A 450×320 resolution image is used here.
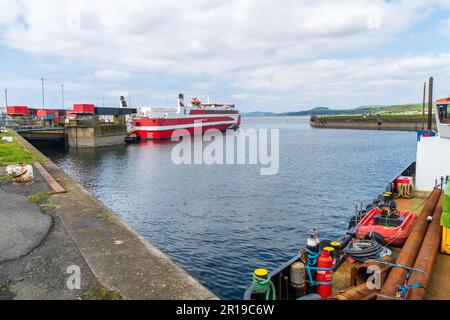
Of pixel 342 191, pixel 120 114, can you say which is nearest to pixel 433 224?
pixel 342 191

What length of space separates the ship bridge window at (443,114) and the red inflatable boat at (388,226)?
5429mm

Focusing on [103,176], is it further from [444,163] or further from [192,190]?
[444,163]

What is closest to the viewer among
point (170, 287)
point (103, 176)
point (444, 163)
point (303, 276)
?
point (170, 287)

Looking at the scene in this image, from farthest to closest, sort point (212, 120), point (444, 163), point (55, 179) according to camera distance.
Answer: point (212, 120) → point (55, 179) → point (444, 163)

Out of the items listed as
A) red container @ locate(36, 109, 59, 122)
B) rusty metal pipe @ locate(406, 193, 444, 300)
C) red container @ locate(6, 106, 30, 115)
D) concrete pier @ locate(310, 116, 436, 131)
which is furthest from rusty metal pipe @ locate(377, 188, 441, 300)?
concrete pier @ locate(310, 116, 436, 131)

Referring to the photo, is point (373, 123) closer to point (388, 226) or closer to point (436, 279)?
point (388, 226)

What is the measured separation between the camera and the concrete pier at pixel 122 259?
6.59 m

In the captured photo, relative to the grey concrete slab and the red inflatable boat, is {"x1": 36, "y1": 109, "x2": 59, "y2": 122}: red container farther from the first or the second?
the red inflatable boat

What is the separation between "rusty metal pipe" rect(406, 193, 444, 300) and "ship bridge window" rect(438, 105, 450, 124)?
18.6 feet

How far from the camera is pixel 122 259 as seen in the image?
26.6ft

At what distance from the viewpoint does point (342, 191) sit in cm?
2528

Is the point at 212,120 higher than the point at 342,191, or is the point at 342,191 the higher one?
the point at 212,120

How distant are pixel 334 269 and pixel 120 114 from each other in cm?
6715

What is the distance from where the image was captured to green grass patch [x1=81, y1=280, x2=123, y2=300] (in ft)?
20.5
